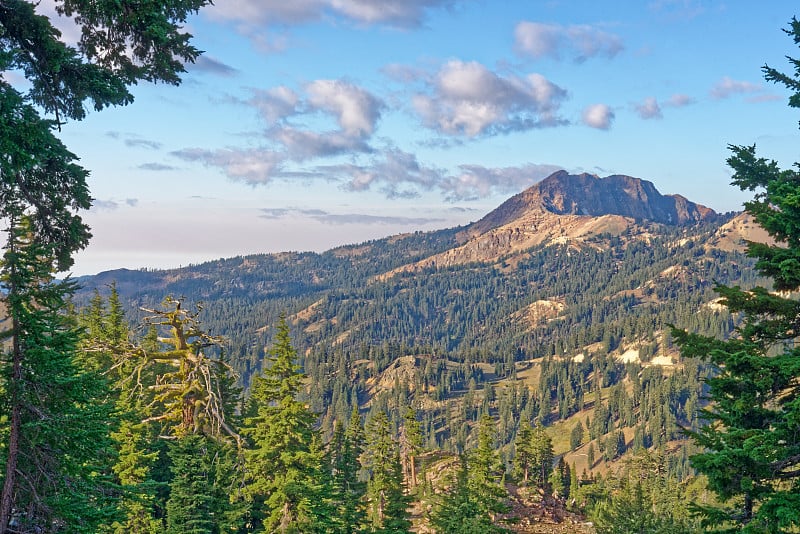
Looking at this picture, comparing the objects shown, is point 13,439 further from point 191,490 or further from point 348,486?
point 348,486

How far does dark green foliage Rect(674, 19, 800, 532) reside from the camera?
14.1m

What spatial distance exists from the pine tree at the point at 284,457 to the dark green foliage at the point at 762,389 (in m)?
20.3

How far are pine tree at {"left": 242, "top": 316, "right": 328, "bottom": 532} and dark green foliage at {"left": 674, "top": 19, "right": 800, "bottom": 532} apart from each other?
20.3 metres

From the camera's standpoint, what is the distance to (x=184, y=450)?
31.2 meters

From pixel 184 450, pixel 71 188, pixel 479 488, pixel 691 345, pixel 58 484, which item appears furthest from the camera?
pixel 479 488

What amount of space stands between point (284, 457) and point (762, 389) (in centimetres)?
2282

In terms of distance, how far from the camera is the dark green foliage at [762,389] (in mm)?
14133

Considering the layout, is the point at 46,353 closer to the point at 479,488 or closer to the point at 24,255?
the point at 24,255

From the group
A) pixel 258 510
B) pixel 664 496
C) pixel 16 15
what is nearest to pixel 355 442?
pixel 258 510

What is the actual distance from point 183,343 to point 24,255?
21.4 m

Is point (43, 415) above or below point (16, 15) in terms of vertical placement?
below

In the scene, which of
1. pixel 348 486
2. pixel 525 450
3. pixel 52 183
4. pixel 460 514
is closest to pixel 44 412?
pixel 52 183

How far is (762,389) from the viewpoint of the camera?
15.2 m

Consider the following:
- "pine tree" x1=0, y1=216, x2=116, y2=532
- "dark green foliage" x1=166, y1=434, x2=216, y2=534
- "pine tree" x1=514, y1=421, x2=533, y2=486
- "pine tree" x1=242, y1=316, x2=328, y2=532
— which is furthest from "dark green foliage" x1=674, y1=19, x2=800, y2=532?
"pine tree" x1=514, y1=421, x2=533, y2=486
